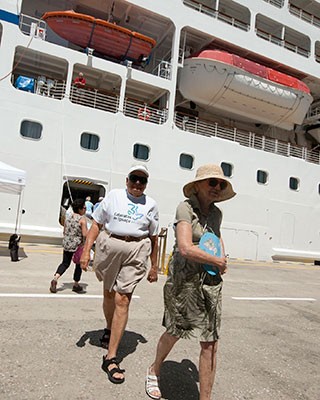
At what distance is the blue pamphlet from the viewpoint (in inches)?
88.5

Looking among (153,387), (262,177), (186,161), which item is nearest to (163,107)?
(186,161)

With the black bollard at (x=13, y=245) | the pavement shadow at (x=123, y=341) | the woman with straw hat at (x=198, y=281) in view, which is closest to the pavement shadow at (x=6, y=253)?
the black bollard at (x=13, y=245)

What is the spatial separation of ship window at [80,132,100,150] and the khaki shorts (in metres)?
9.71

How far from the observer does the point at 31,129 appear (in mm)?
11406

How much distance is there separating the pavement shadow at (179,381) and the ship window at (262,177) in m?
13.7

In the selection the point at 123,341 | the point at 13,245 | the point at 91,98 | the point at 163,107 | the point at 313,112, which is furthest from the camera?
the point at 313,112

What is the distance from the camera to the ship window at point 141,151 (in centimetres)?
1297

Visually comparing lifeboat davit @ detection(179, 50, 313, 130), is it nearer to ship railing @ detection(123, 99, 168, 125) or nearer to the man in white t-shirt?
ship railing @ detection(123, 99, 168, 125)

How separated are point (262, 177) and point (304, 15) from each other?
35.0 feet

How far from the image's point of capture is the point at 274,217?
615 inches

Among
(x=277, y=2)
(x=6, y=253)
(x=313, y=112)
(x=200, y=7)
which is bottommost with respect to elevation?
(x=6, y=253)

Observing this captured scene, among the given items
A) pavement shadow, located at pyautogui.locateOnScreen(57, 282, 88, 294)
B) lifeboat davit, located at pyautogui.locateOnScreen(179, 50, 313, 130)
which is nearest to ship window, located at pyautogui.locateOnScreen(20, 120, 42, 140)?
lifeboat davit, located at pyautogui.locateOnScreen(179, 50, 313, 130)

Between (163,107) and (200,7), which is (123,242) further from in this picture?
(200,7)

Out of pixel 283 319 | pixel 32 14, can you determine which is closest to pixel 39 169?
pixel 32 14
